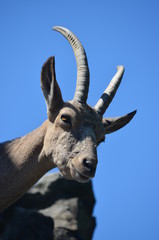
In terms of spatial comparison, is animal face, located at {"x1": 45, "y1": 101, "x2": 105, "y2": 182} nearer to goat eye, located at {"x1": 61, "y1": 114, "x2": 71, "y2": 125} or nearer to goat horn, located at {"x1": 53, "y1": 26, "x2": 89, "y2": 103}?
goat eye, located at {"x1": 61, "y1": 114, "x2": 71, "y2": 125}

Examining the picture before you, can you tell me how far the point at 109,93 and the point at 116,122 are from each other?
0.71 metres

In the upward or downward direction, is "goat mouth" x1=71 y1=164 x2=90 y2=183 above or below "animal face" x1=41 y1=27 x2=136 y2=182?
below

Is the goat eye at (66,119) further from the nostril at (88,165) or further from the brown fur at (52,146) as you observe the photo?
the nostril at (88,165)

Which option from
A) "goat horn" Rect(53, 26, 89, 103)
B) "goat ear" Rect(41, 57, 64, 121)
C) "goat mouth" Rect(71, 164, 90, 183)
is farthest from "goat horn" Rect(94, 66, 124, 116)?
"goat mouth" Rect(71, 164, 90, 183)

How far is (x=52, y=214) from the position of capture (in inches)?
480

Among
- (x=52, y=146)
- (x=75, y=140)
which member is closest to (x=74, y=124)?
(x=75, y=140)

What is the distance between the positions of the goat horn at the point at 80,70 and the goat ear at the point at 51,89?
0.42 metres

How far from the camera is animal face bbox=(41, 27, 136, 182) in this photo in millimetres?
7812

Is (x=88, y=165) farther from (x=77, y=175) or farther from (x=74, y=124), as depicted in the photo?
(x=74, y=124)

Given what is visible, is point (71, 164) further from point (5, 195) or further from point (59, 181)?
point (59, 181)

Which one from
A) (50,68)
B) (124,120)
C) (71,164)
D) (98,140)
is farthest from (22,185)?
(124,120)

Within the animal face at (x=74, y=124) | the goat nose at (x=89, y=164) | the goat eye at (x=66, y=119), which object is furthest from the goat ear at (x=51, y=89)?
the goat nose at (x=89, y=164)

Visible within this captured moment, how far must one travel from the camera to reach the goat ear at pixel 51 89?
8.41 m

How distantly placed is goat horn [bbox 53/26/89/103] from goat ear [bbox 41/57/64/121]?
42 cm
